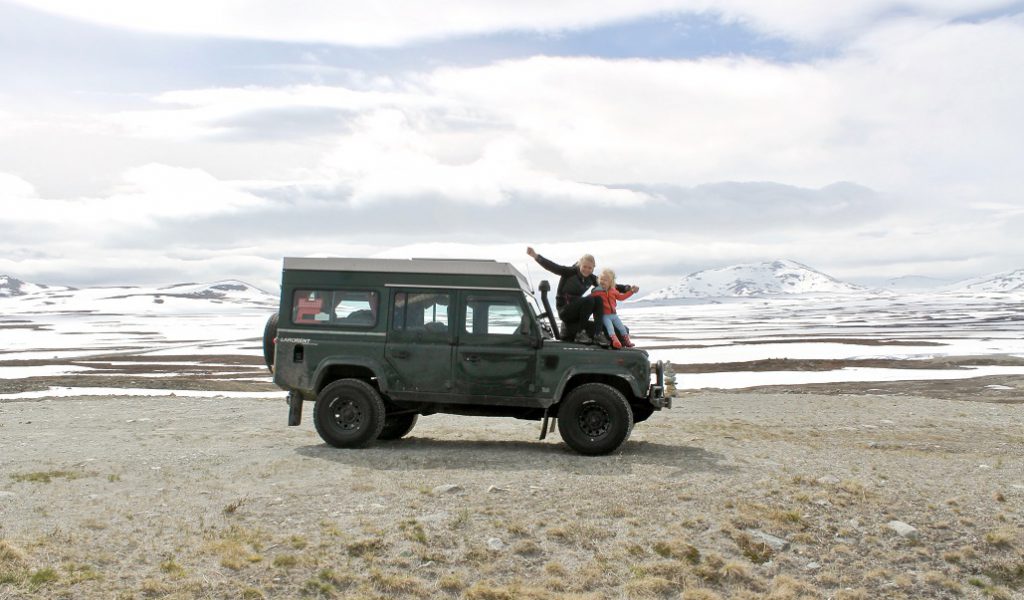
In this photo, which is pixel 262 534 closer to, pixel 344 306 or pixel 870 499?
pixel 344 306

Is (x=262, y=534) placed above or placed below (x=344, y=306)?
below

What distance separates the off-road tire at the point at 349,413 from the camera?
1229 centimetres

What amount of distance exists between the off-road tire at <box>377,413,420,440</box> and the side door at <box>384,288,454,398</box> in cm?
149

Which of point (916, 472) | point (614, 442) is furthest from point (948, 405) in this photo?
point (614, 442)

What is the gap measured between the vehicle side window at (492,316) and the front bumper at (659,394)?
220cm

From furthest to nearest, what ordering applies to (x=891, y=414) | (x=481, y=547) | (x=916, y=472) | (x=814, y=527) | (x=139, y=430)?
(x=891, y=414)
(x=139, y=430)
(x=916, y=472)
(x=814, y=527)
(x=481, y=547)

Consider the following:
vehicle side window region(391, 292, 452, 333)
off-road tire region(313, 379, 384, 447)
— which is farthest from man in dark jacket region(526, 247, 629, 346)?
off-road tire region(313, 379, 384, 447)

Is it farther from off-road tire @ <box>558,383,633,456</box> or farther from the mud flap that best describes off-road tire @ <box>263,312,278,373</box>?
off-road tire @ <box>558,383,633,456</box>

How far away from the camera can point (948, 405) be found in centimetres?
2189

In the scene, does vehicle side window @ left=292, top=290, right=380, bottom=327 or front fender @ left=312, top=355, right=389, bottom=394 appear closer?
front fender @ left=312, top=355, right=389, bottom=394

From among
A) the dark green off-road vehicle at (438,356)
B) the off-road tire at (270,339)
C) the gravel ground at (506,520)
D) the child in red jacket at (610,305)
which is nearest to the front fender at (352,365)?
the dark green off-road vehicle at (438,356)

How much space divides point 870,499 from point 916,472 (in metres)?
2.16

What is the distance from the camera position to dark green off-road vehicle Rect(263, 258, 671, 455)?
467 inches

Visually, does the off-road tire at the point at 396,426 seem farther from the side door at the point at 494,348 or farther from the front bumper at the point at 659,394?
the front bumper at the point at 659,394
